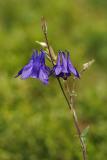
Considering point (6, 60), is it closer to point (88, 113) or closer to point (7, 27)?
point (88, 113)

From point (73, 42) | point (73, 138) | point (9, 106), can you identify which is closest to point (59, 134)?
point (73, 138)

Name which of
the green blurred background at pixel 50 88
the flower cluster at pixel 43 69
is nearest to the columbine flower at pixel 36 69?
the flower cluster at pixel 43 69

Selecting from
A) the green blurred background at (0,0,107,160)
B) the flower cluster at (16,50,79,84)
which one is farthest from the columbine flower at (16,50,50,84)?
the green blurred background at (0,0,107,160)

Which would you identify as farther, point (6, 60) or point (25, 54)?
point (25, 54)

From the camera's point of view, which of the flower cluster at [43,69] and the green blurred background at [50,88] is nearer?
the flower cluster at [43,69]

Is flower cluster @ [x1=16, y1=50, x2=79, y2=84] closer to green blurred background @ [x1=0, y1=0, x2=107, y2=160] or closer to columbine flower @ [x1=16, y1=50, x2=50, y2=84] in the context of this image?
columbine flower @ [x1=16, y1=50, x2=50, y2=84]

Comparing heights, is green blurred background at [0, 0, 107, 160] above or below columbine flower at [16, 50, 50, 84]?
→ below

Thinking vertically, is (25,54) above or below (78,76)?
below

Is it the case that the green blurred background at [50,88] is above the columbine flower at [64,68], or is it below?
below

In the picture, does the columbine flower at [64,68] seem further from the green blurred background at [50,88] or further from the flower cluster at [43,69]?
the green blurred background at [50,88]
